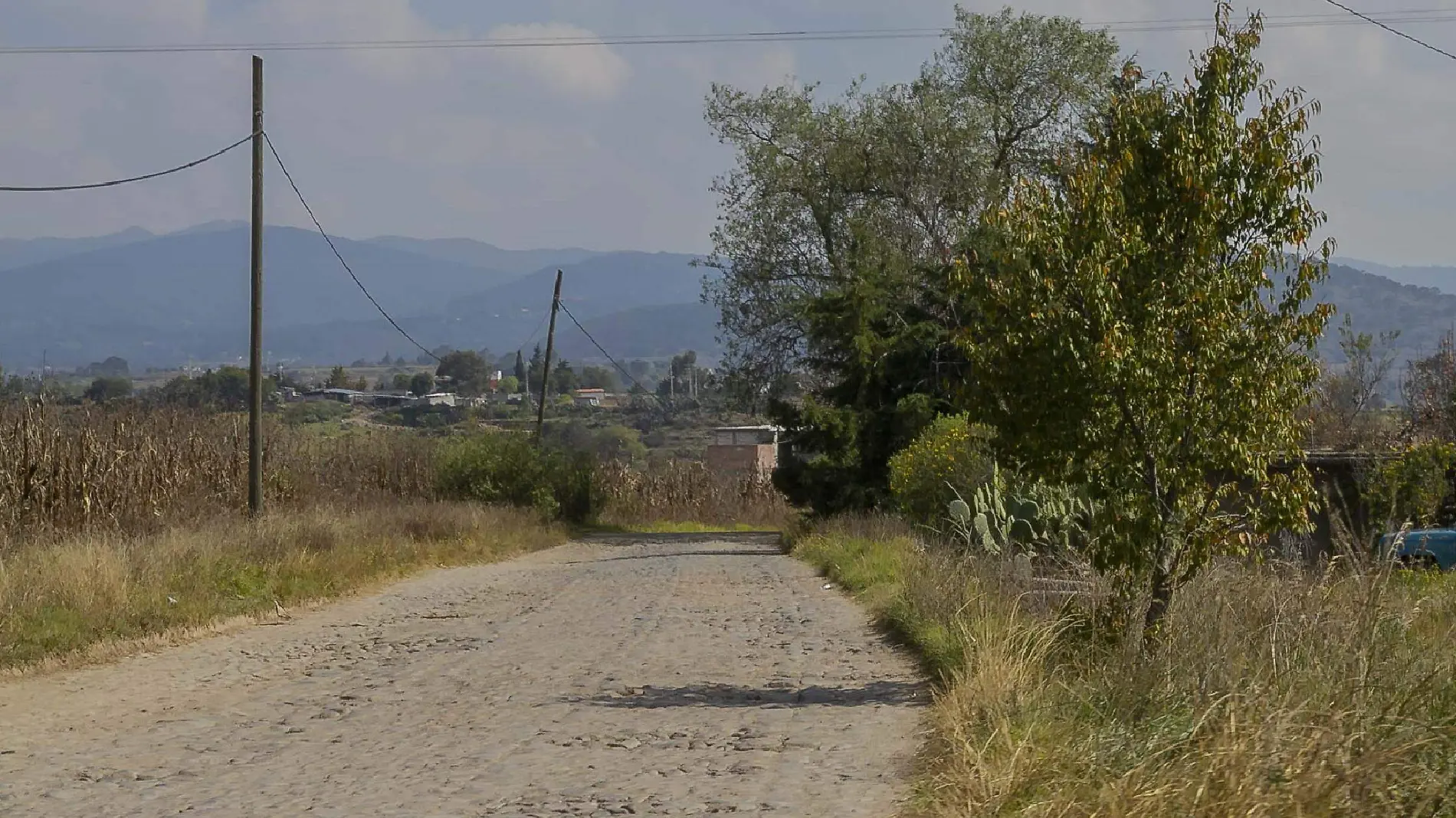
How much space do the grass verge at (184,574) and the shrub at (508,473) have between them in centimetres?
1554

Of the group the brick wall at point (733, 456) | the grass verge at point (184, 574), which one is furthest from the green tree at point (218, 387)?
the grass verge at point (184, 574)

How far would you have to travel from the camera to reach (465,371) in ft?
410

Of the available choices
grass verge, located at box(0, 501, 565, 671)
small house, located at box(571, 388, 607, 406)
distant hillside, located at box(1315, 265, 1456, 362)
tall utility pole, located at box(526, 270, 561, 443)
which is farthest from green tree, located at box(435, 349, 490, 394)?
grass verge, located at box(0, 501, 565, 671)

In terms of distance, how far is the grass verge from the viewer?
14430 millimetres

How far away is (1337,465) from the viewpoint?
29078mm

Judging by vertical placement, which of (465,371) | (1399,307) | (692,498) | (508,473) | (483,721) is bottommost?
(692,498)

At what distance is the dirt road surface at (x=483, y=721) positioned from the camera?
28.2ft

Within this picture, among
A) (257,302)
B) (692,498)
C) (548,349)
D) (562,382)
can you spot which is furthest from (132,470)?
(562,382)

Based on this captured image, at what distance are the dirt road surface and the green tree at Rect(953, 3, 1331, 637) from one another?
2.22 m

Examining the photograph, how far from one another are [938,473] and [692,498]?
34.5m

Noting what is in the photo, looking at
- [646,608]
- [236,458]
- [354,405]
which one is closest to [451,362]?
[354,405]

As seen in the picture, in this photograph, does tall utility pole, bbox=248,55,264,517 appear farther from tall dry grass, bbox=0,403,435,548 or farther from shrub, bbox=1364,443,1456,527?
shrub, bbox=1364,443,1456,527

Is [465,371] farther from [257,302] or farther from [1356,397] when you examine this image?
[257,302]

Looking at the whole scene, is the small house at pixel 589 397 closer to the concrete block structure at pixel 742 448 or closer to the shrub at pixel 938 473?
the concrete block structure at pixel 742 448
